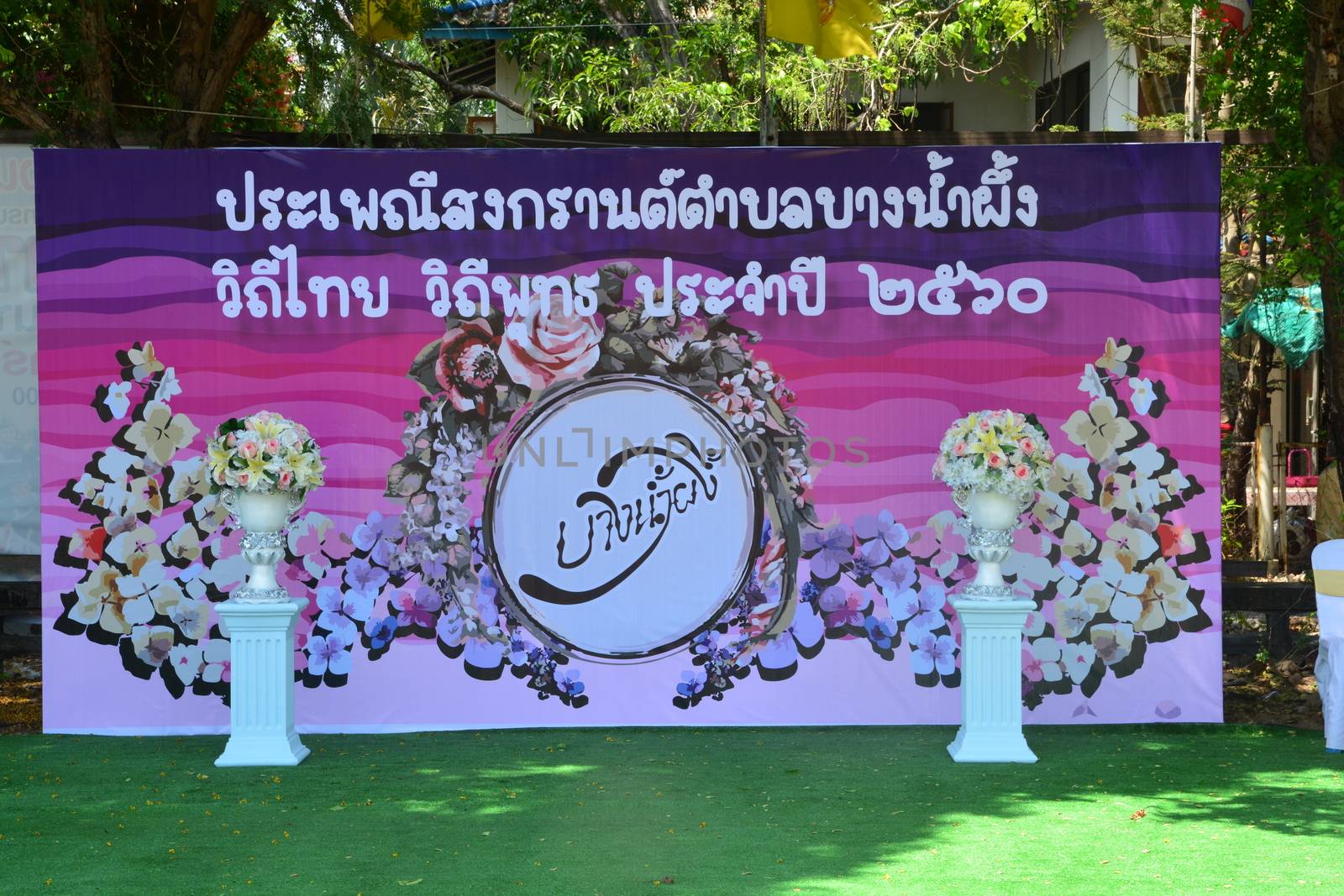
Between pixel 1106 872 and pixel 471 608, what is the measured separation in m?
3.05

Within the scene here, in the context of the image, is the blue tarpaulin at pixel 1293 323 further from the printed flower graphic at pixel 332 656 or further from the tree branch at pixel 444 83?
the printed flower graphic at pixel 332 656

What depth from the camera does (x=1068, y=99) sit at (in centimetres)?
1272

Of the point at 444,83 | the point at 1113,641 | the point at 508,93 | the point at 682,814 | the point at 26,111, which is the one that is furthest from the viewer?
the point at 508,93

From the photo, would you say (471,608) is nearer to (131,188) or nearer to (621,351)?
(621,351)

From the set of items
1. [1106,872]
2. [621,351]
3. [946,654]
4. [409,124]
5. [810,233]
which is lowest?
[1106,872]

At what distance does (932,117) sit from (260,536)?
9223 mm

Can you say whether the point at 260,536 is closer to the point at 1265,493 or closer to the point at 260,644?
the point at 260,644

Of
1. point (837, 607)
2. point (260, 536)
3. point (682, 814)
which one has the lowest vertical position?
point (682, 814)

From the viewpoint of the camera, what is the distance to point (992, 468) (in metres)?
5.66

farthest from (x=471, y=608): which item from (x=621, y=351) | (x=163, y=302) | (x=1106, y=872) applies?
(x=1106, y=872)

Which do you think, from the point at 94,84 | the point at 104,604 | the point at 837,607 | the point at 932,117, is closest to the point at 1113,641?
the point at 837,607

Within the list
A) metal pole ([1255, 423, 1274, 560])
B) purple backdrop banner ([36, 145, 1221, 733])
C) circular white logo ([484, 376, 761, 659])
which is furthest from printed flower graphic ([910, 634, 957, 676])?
metal pole ([1255, 423, 1274, 560])

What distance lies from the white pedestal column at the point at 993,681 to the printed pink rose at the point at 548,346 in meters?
1.94

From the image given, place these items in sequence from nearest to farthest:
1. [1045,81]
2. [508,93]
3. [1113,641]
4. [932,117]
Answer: [1113,641], [1045,81], [932,117], [508,93]
